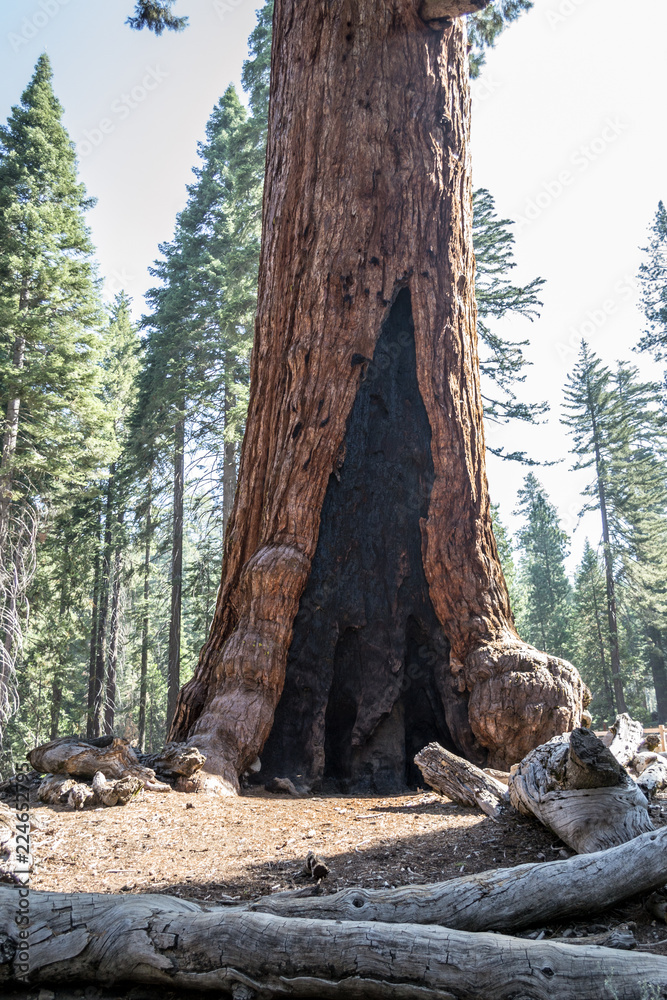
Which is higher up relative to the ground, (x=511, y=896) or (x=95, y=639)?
(x=95, y=639)

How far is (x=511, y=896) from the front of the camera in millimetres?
2359

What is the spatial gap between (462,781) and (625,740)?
1.50 meters

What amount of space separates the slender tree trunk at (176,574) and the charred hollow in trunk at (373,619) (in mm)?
11151

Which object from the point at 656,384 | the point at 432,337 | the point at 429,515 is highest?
the point at 656,384

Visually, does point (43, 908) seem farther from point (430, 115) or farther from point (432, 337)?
point (430, 115)

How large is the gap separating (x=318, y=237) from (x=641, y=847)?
19.4 ft

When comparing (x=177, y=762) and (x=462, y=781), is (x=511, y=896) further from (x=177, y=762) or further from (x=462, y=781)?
(x=177, y=762)

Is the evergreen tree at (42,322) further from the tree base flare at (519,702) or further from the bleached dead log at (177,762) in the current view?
the tree base flare at (519,702)

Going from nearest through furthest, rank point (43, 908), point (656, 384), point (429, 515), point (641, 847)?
point (43, 908)
point (641, 847)
point (429, 515)
point (656, 384)

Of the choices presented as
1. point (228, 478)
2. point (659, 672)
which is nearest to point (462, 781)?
point (228, 478)

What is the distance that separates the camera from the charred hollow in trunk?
6.02m

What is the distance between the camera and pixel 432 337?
655cm

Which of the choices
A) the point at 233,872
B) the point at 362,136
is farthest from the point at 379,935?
the point at 362,136

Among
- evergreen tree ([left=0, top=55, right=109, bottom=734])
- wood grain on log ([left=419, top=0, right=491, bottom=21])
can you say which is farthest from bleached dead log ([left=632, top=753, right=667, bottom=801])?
evergreen tree ([left=0, top=55, right=109, bottom=734])
